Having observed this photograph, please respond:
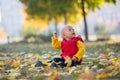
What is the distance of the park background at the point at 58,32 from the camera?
13.1 feet

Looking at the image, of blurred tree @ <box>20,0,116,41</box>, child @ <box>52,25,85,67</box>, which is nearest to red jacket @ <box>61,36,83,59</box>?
child @ <box>52,25,85,67</box>

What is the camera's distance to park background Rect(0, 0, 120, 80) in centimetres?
400

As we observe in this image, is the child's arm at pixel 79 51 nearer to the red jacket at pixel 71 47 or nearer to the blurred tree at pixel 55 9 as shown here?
the red jacket at pixel 71 47

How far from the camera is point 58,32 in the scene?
16.5 metres

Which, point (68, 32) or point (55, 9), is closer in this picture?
point (68, 32)

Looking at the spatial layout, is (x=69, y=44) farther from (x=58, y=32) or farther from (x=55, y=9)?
(x=58, y=32)

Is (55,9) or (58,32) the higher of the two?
(55,9)

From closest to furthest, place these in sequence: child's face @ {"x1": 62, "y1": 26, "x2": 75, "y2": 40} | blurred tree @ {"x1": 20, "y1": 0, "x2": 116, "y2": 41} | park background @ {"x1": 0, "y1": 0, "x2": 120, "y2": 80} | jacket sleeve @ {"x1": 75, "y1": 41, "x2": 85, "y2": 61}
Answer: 1. park background @ {"x1": 0, "y1": 0, "x2": 120, "y2": 80}
2. jacket sleeve @ {"x1": 75, "y1": 41, "x2": 85, "y2": 61}
3. child's face @ {"x1": 62, "y1": 26, "x2": 75, "y2": 40}
4. blurred tree @ {"x1": 20, "y1": 0, "x2": 116, "y2": 41}

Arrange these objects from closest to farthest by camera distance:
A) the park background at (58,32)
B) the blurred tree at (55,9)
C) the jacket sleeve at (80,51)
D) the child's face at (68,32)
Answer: the park background at (58,32) < the jacket sleeve at (80,51) < the child's face at (68,32) < the blurred tree at (55,9)

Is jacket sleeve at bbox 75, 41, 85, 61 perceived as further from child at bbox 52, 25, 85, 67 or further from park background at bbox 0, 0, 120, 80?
park background at bbox 0, 0, 120, 80

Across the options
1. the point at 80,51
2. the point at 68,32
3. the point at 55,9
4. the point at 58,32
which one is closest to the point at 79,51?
the point at 80,51

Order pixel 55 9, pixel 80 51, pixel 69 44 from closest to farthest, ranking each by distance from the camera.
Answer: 1. pixel 80 51
2. pixel 69 44
3. pixel 55 9

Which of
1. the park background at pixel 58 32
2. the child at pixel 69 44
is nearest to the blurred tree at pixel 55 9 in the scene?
the park background at pixel 58 32

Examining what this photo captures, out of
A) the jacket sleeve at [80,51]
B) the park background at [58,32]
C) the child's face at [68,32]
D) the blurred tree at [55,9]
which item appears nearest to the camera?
A: the park background at [58,32]
